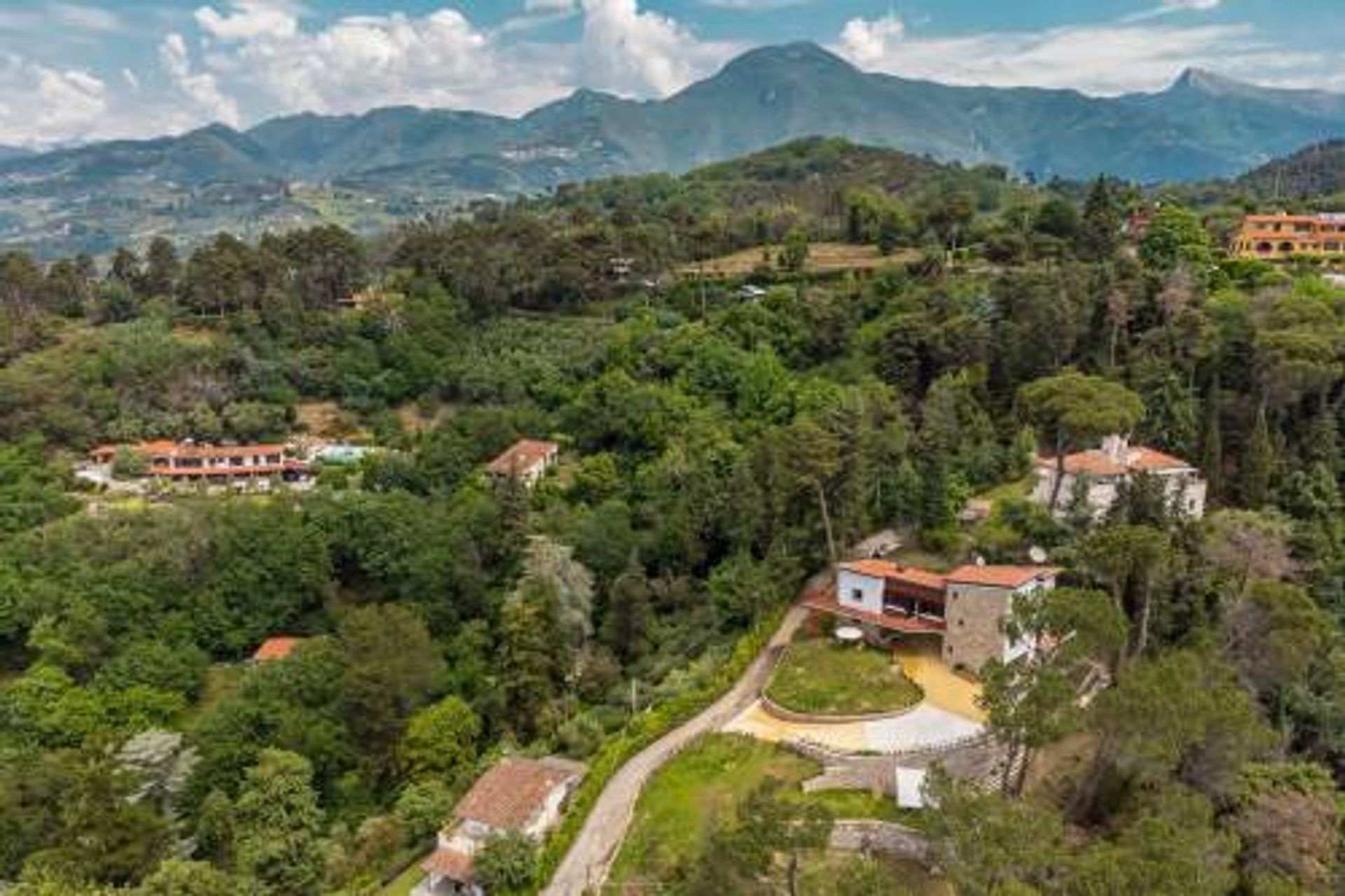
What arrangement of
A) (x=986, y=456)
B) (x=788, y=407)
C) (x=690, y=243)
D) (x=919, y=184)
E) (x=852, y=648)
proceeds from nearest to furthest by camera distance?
1. (x=852, y=648)
2. (x=986, y=456)
3. (x=788, y=407)
4. (x=690, y=243)
5. (x=919, y=184)

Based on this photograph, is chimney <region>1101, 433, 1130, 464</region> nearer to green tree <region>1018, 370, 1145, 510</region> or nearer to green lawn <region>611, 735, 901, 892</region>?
green tree <region>1018, 370, 1145, 510</region>

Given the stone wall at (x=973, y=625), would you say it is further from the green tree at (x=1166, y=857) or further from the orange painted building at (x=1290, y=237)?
the orange painted building at (x=1290, y=237)

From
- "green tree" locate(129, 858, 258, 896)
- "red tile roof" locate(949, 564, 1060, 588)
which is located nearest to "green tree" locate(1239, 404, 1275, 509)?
"red tile roof" locate(949, 564, 1060, 588)

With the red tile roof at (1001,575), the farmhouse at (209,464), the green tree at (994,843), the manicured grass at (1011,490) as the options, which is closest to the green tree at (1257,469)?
the manicured grass at (1011,490)

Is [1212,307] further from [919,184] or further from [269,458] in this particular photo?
[919,184]

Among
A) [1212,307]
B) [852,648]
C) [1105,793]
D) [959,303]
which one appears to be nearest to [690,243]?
[959,303]

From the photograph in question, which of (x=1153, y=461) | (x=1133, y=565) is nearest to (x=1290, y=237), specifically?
(x=1153, y=461)

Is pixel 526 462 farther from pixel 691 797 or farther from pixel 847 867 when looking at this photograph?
pixel 847 867

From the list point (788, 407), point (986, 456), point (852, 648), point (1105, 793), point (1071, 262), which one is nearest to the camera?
point (1105, 793)
